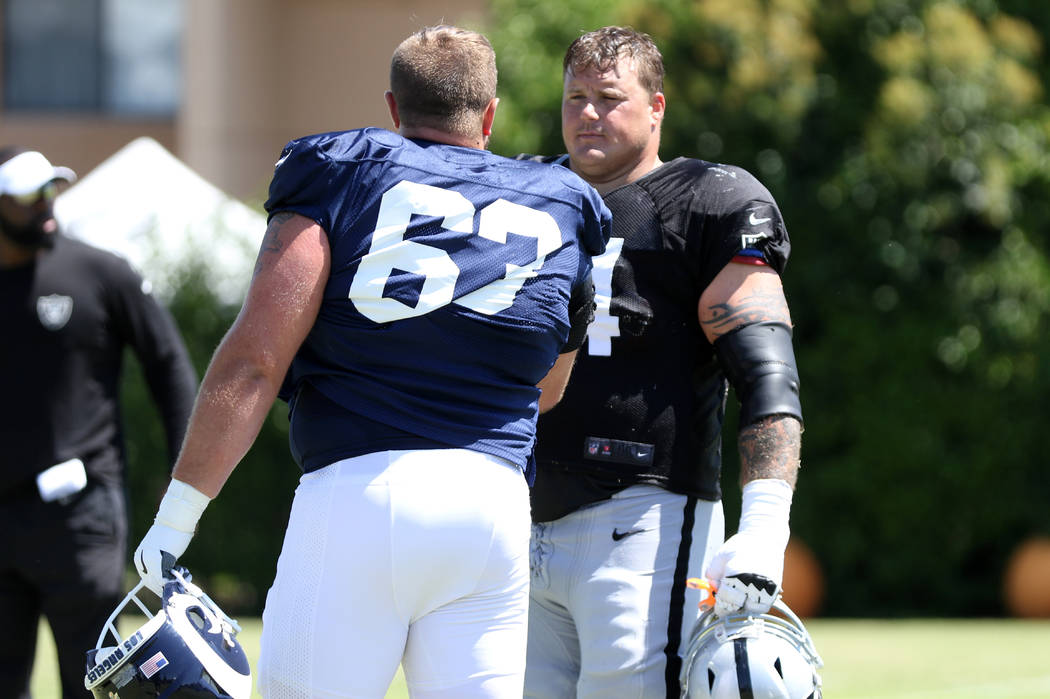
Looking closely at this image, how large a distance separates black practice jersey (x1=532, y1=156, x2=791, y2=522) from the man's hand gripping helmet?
54cm

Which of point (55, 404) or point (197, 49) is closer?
point (55, 404)

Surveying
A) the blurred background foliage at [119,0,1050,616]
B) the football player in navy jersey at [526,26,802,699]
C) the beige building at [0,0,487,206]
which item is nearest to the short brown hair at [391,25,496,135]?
the football player in navy jersey at [526,26,802,699]

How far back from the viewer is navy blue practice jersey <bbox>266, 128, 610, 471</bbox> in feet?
9.84

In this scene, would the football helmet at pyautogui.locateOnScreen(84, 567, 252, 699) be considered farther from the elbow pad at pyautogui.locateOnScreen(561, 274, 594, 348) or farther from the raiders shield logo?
the raiders shield logo

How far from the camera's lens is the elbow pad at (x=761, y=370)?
364 cm

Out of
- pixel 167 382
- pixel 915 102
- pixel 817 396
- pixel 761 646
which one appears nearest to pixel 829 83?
pixel 915 102

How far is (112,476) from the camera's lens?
493cm

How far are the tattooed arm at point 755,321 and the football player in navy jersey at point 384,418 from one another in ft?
2.54

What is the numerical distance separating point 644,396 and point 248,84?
14550mm

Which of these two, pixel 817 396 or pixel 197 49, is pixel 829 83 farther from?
pixel 197 49

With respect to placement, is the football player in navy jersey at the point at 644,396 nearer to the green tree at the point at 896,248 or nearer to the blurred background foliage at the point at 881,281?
the blurred background foliage at the point at 881,281

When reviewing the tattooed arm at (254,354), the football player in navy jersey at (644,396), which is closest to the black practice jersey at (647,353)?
the football player in navy jersey at (644,396)

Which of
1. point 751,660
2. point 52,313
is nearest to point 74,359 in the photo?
point 52,313

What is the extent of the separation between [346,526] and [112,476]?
7.39 feet
